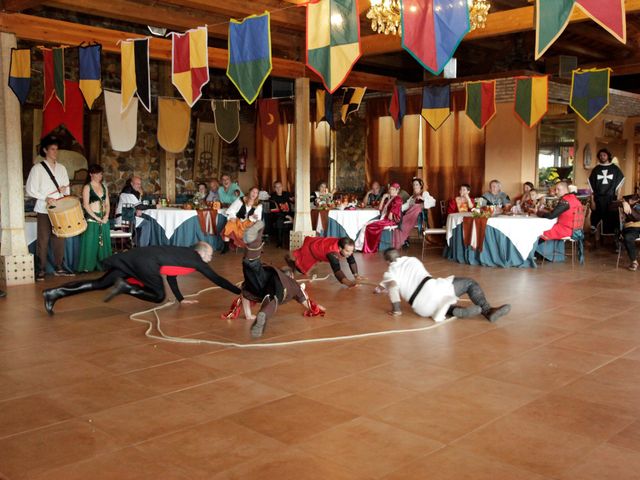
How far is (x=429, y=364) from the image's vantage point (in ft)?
14.0

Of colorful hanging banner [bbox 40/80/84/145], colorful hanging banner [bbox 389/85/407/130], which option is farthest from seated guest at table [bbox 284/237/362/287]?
colorful hanging banner [bbox 389/85/407/130]

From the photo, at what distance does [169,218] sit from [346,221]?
8.74 ft

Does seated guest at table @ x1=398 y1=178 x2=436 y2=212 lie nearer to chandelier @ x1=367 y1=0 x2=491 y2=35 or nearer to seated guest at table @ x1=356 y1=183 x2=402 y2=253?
seated guest at table @ x1=356 y1=183 x2=402 y2=253

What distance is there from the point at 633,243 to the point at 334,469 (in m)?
6.94

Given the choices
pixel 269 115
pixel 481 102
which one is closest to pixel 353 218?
pixel 481 102

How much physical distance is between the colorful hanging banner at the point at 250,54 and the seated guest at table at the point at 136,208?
3.73 meters

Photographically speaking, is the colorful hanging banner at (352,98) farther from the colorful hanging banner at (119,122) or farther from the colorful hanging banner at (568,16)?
the colorful hanging banner at (568,16)

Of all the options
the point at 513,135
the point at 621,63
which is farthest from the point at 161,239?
the point at 621,63

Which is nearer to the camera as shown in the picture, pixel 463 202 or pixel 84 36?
pixel 84 36

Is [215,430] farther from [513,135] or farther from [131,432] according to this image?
[513,135]

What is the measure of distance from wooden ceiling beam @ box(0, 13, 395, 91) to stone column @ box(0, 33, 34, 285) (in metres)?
0.19

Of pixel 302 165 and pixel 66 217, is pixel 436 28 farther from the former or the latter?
pixel 302 165

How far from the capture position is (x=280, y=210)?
37.5 ft

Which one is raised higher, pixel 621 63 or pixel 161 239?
pixel 621 63
